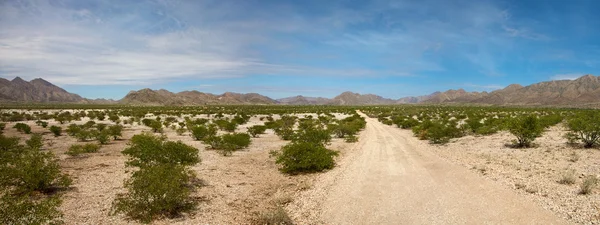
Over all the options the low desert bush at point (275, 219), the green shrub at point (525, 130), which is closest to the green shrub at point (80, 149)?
the low desert bush at point (275, 219)

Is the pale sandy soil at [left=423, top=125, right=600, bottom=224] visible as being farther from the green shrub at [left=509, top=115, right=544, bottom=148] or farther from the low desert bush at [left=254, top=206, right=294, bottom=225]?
Result: the low desert bush at [left=254, top=206, right=294, bottom=225]

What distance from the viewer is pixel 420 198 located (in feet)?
37.1

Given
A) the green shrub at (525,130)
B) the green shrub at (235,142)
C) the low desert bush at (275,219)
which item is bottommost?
the low desert bush at (275,219)

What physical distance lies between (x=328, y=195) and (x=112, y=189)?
8346mm

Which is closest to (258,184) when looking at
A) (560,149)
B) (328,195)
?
(328,195)

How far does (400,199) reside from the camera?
11266mm

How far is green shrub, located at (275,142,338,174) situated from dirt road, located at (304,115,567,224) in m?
1.03

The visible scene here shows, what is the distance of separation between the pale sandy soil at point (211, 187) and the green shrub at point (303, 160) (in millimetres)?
647

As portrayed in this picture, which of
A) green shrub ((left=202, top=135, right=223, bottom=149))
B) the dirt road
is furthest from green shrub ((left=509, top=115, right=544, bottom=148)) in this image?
green shrub ((left=202, top=135, right=223, bottom=149))

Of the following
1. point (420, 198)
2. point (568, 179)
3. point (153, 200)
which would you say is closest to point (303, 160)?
point (420, 198)

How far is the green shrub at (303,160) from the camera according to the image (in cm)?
1653

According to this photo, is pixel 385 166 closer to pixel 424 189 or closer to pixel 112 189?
pixel 424 189

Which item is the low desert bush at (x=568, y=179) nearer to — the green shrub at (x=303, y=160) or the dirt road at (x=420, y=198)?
the dirt road at (x=420, y=198)

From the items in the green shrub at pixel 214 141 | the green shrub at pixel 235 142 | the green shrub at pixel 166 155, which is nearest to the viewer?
the green shrub at pixel 166 155
